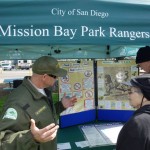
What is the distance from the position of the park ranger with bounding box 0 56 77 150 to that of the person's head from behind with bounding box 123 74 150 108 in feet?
1.59

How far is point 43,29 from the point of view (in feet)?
6.41

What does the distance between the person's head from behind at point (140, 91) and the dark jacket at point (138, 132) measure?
6 centimetres

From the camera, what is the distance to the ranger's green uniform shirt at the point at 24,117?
1.68 m

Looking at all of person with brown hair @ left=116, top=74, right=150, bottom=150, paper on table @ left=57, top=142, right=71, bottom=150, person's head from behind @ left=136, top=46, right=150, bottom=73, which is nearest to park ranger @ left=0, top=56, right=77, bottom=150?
person with brown hair @ left=116, top=74, right=150, bottom=150

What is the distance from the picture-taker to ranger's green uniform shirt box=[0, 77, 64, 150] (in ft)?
5.50

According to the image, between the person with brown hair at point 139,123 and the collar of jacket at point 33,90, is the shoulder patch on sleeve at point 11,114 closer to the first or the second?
the collar of jacket at point 33,90

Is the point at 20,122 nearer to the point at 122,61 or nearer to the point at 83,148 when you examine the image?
the point at 83,148

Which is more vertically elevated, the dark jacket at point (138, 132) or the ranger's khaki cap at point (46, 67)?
the ranger's khaki cap at point (46, 67)

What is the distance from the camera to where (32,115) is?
1925 millimetres

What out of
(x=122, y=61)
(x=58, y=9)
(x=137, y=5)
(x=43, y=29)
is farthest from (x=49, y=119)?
(x=122, y=61)

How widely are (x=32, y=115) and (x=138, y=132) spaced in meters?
0.76

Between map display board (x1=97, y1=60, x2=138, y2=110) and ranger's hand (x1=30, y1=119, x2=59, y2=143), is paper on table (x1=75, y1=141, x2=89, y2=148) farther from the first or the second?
ranger's hand (x1=30, y1=119, x2=59, y2=143)

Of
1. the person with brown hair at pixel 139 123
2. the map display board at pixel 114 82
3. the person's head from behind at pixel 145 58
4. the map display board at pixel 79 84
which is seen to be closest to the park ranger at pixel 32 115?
the person with brown hair at pixel 139 123

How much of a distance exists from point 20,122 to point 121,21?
1016mm
